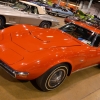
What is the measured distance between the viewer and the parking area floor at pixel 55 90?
2529 millimetres

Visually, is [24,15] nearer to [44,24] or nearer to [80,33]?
[44,24]

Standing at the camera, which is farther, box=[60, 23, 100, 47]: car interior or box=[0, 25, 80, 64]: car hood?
box=[60, 23, 100, 47]: car interior

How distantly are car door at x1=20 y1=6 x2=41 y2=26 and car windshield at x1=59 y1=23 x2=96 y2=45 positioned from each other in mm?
2592

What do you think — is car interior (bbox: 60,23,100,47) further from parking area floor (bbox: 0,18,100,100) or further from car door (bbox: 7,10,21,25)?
car door (bbox: 7,10,21,25)

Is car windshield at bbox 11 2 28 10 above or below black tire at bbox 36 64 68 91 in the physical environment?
above

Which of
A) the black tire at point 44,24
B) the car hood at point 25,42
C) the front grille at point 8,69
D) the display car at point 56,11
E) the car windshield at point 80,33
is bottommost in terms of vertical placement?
the display car at point 56,11

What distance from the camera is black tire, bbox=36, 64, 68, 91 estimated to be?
8.08 feet

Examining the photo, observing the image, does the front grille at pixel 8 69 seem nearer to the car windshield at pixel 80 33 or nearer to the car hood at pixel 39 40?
the car hood at pixel 39 40

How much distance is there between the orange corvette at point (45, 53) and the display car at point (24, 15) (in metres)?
2.41

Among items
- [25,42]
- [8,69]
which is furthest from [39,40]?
[8,69]

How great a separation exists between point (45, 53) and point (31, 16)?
4185 millimetres

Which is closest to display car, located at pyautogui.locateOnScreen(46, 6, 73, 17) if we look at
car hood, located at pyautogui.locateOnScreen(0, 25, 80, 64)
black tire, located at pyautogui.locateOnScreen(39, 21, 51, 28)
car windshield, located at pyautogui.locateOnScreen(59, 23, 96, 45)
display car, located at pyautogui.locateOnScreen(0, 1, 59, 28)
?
display car, located at pyautogui.locateOnScreen(0, 1, 59, 28)

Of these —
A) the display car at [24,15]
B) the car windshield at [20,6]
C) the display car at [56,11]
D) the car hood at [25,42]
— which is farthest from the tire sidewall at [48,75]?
the display car at [56,11]

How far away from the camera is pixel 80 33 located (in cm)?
375
